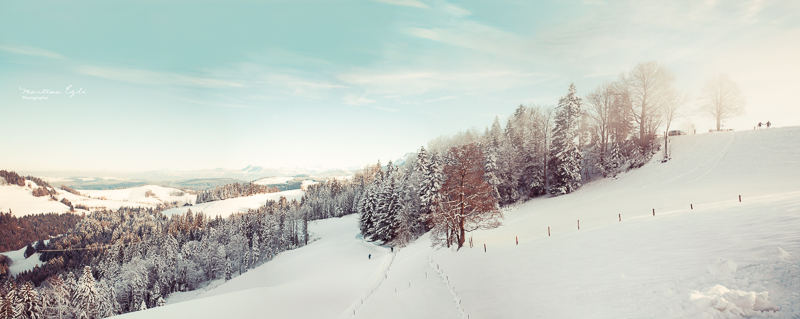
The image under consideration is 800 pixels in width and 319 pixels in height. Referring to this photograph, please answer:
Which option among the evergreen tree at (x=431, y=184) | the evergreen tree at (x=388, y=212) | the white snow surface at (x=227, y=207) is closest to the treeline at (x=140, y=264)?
the evergreen tree at (x=388, y=212)

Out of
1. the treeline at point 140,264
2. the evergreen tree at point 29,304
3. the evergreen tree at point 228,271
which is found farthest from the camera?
the evergreen tree at point 228,271

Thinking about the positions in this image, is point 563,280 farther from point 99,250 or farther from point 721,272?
point 99,250

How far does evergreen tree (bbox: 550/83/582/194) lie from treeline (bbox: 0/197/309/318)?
62481mm

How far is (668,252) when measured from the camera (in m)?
9.73

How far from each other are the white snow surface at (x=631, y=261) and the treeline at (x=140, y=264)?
112ft

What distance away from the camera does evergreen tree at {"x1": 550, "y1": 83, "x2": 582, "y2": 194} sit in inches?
1406

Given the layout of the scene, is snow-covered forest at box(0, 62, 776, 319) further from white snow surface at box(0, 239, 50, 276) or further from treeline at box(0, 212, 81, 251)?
treeline at box(0, 212, 81, 251)

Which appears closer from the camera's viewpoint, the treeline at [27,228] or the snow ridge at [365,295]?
the snow ridge at [365,295]

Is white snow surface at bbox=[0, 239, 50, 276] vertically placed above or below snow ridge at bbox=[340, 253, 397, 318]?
below

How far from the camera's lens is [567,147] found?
35.7 m

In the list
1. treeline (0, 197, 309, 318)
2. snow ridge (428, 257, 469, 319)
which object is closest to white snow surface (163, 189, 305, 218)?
treeline (0, 197, 309, 318)

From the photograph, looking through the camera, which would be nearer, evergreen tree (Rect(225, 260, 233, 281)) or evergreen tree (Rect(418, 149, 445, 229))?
evergreen tree (Rect(418, 149, 445, 229))

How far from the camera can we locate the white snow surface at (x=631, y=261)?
7.02 meters

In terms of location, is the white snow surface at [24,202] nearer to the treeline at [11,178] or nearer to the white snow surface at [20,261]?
the treeline at [11,178]
